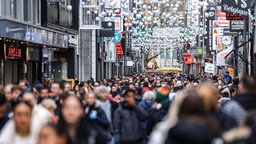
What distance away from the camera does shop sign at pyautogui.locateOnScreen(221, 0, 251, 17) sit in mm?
29531

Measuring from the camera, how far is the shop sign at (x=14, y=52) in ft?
105

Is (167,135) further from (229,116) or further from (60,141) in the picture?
(229,116)

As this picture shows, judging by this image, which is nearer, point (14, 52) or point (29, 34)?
point (29, 34)

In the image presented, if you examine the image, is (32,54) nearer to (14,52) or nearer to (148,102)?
(14,52)

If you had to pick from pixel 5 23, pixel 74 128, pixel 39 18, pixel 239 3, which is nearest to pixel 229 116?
pixel 74 128

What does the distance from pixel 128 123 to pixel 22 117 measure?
4.26 meters

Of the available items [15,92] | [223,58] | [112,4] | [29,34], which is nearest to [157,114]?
[15,92]

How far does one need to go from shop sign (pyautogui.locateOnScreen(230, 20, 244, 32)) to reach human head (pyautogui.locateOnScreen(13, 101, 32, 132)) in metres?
27.7

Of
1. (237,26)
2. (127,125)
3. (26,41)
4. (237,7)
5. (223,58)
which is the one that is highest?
(237,7)

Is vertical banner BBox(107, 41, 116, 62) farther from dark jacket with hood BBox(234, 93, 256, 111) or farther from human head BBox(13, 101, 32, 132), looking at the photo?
human head BBox(13, 101, 32, 132)

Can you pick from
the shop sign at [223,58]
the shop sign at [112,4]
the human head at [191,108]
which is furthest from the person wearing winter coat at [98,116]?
the shop sign at [223,58]

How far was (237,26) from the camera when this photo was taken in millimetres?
36781

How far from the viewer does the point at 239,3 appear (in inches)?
1165

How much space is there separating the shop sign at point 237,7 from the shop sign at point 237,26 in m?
6.72
